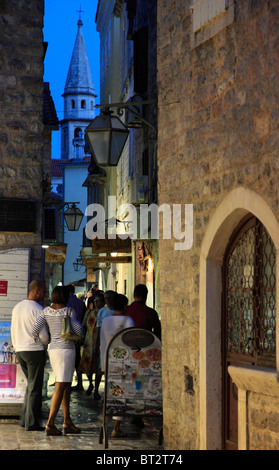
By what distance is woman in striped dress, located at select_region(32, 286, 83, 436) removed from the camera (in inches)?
410

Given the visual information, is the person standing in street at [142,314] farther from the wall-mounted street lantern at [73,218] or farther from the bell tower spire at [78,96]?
the bell tower spire at [78,96]

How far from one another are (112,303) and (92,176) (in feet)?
91.0

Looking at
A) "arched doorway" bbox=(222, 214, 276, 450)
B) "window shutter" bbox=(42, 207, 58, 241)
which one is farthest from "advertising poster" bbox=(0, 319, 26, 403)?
"arched doorway" bbox=(222, 214, 276, 450)

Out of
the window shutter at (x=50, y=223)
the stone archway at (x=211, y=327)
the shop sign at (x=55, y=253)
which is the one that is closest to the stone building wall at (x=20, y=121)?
the window shutter at (x=50, y=223)

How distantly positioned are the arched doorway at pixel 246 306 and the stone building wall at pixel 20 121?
4.96 metres

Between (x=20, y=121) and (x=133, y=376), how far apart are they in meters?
4.44

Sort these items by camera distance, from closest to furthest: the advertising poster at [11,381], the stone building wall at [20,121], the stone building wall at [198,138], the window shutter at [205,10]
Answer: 1. the stone building wall at [198,138]
2. the window shutter at [205,10]
3. the advertising poster at [11,381]
4. the stone building wall at [20,121]

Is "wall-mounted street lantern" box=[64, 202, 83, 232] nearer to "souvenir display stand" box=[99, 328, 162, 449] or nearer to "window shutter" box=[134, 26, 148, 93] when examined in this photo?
"window shutter" box=[134, 26, 148, 93]

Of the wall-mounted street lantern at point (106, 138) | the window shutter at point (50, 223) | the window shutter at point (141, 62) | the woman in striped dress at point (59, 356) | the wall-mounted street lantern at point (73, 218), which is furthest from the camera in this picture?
the wall-mounted street lantern at point (73, 218)

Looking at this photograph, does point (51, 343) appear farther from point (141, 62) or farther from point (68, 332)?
point (141, 62)

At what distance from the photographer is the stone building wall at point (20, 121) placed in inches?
482
